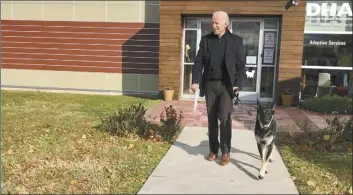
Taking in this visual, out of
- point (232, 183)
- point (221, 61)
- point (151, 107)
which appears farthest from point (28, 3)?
point (232, 183)

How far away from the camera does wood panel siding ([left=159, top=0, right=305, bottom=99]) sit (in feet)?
35.7

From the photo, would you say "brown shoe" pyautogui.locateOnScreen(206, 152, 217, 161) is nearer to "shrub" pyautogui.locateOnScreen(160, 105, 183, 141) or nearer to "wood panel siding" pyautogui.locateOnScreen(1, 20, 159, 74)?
"shrub" pyautogui.locateOnScreen(160, 105, 183, 141)

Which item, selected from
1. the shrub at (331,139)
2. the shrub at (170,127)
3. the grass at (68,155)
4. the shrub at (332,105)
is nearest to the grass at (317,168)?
the shrub at (331,139)

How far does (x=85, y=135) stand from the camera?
22.5 feet

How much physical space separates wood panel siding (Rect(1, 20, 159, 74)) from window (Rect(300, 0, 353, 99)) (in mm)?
4559

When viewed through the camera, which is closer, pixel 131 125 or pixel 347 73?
pixel 131 125

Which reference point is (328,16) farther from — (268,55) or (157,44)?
(157,44)

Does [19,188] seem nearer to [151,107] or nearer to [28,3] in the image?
[151,107]

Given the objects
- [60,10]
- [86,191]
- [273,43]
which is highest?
[60,10]

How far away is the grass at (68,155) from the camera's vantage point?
4.55 meters

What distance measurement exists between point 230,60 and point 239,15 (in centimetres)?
664

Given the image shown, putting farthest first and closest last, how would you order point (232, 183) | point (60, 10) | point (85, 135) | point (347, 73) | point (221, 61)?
point (60, 10) < point (347, 73) < point (85, 135) < point (221, 61) < point (232, 183)

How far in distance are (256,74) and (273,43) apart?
1.01 meters

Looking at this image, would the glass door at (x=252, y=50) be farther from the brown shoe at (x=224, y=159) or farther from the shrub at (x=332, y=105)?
the brown shoe at (x=224, y=159)
